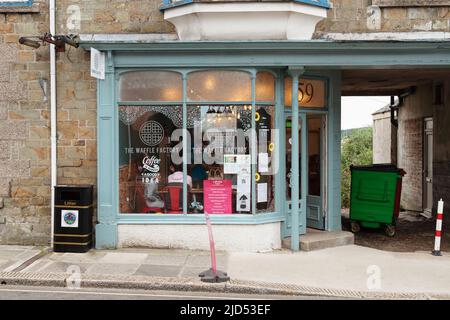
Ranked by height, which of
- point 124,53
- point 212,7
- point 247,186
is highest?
point 212,7

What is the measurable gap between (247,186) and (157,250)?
2.00 metres

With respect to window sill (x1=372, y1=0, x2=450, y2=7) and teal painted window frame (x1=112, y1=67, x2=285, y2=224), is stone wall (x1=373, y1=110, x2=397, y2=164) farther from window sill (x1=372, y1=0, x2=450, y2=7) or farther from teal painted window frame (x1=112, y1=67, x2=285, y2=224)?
teal painted window frame (x1=112, y1=67, x2=285, y2=224)

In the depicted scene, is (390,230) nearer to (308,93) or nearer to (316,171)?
(316,171)

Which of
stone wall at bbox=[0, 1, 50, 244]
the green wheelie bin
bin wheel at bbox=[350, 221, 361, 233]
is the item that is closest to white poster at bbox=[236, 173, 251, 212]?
the green wheelie bin

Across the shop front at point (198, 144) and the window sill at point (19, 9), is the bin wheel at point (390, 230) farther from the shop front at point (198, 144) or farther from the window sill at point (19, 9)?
the window sill at point (19, 9)

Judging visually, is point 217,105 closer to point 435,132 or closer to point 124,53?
point 124,53

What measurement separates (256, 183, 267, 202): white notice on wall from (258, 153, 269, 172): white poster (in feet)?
0.92

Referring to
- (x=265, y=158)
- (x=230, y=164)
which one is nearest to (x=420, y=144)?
(x=265, y=158)

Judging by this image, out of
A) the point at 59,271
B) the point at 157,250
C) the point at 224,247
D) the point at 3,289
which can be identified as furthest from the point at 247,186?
the point at 3,289

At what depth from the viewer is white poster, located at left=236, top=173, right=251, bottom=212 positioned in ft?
31.7

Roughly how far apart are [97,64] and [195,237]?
3510mm

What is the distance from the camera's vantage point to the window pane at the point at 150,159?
966 centimetres

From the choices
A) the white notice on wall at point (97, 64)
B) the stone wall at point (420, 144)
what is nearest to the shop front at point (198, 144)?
the white notice on wall at point (97, 64)

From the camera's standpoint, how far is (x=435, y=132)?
14.1 m
